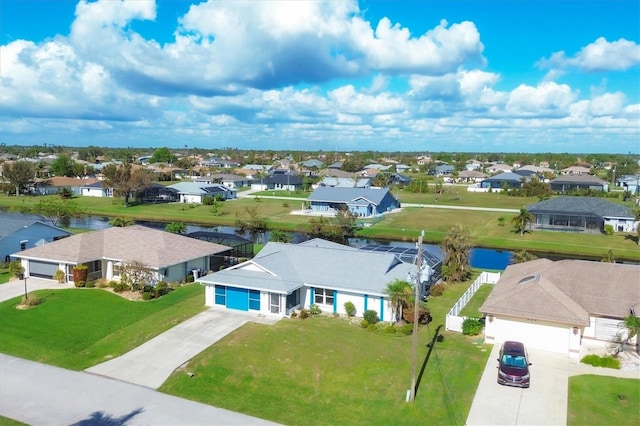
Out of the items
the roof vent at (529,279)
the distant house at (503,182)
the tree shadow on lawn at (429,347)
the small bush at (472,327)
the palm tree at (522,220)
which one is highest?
the distant house at (503,182)

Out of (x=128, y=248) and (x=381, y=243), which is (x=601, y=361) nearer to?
(x=128, y=248)

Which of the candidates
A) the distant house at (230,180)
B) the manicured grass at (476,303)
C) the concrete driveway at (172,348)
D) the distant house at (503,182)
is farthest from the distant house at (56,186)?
the manicured grass at (476,303)

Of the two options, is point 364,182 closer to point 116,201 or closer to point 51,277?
point 116,201

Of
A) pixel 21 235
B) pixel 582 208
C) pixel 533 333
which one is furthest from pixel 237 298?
pixel 582 208

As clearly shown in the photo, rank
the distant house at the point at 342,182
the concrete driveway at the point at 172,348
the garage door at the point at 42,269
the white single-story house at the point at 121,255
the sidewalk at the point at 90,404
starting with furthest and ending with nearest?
the distant house at the point at 342,182, the garage door at the point at 42,269, the white single-story house at the point at 121,255, the concrete driveway at the point at 172,348, the sidewalk at the point at 90,404

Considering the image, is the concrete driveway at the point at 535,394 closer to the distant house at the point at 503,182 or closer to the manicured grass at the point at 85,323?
the manicured grass at the point at 85,323

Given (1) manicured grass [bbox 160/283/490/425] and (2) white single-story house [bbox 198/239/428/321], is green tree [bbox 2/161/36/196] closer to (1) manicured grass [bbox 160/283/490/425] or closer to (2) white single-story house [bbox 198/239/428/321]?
(2) white single-story house [bbox 198/239/428/321]

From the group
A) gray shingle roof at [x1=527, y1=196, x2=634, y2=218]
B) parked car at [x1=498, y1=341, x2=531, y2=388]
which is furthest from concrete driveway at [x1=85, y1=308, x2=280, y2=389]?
gray shingle roof at [x1=527, y1=196, x2=634, y2=218]
